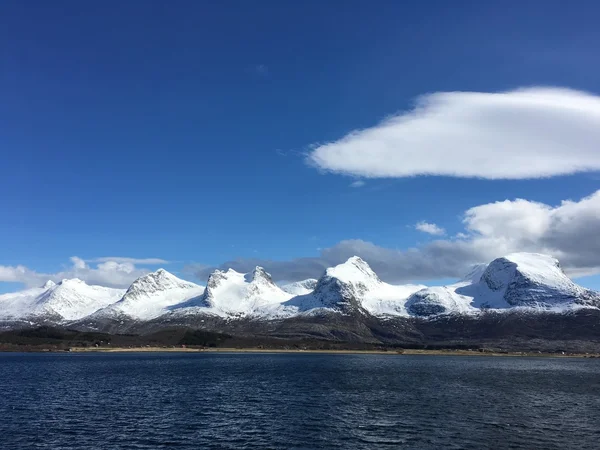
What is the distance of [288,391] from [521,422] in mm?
46959

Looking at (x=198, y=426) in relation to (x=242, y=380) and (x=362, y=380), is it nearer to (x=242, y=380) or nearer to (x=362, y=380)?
(x=242, y=380)

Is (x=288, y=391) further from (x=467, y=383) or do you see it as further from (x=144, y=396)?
(x=467, y=383)

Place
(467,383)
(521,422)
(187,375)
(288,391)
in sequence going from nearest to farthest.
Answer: (521,422), (288,391), (467,383), (187,375)

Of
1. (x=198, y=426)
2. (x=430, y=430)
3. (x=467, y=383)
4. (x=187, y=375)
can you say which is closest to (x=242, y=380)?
(x=187, y=375)

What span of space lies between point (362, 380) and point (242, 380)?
98.0ft

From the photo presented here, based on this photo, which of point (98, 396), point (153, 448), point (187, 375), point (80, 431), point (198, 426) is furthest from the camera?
point (187, 375)

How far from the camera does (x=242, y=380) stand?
129m

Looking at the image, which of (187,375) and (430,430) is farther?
(187,375)

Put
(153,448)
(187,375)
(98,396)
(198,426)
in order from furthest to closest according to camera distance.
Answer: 1. (187,375)
2. (98,396)
3. (198,426)
4. (153,448)

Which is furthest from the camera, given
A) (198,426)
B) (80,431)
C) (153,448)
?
(198,426)

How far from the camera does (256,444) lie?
57500mm

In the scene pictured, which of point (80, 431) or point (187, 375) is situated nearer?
point (80, 431)

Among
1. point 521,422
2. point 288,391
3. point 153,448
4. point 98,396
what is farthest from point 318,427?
point 98,396

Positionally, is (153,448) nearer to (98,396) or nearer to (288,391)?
(98,396)
